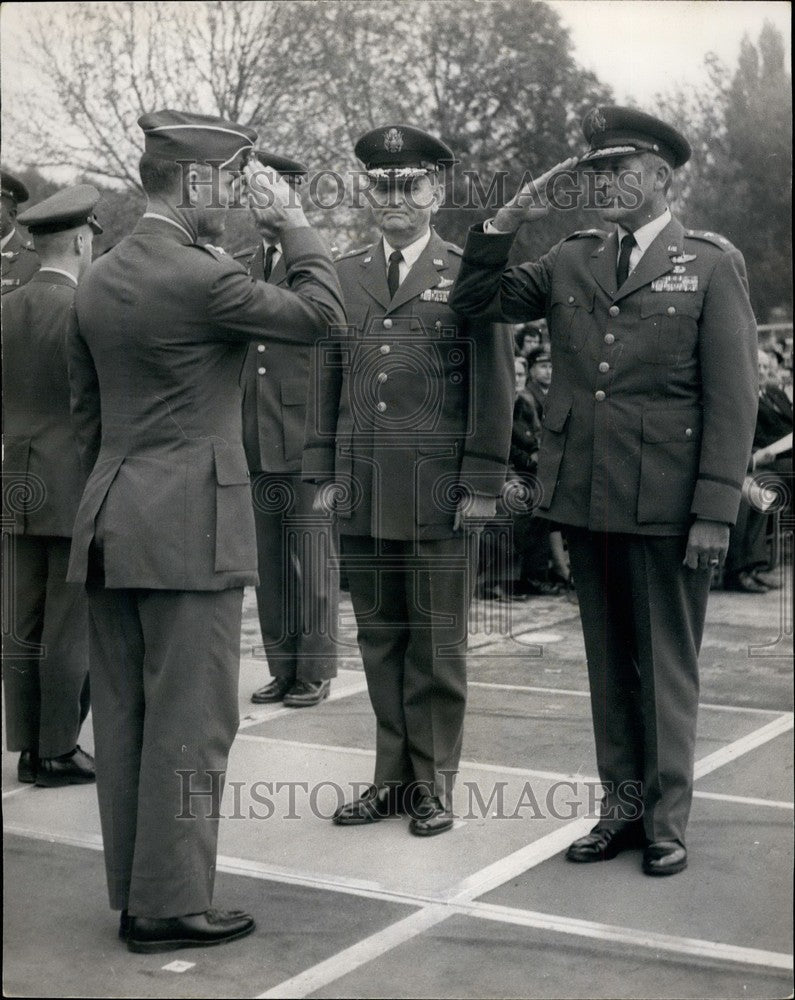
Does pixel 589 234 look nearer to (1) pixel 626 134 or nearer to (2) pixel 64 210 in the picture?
(1) pixel 626 134

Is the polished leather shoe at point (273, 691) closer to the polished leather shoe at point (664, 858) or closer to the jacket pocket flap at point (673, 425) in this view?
the polished leather shoe at point (664, 858)

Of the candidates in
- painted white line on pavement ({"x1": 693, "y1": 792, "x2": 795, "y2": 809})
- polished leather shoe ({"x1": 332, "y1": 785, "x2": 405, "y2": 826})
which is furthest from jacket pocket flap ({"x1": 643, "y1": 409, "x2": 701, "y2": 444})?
polished leather shoe ({"x1": 332, "y1": 785, "x2": 405, "y2": 826})

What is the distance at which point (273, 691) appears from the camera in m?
5.90

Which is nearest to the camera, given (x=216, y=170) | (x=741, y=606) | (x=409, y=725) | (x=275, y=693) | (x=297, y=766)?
(x=216, y=170)

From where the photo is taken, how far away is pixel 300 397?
5891 millimetres

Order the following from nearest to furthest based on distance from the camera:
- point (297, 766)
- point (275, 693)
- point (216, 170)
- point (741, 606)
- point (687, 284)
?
point (216, 170) → point (687, 284) → point (297, 766) → point (275, 693) → point (741, 606)

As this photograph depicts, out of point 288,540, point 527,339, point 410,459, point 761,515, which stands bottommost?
point 761,515

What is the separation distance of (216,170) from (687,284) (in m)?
1.36

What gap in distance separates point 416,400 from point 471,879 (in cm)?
143

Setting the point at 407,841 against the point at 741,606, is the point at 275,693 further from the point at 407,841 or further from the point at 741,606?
the point at 741,606

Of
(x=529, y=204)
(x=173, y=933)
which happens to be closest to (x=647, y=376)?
(x=529, y=204)

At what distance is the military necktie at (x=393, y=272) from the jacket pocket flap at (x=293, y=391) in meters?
1.64

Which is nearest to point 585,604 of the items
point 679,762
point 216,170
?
point 679,762

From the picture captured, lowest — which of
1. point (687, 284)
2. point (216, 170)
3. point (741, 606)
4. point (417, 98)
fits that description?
point (741, 606)
